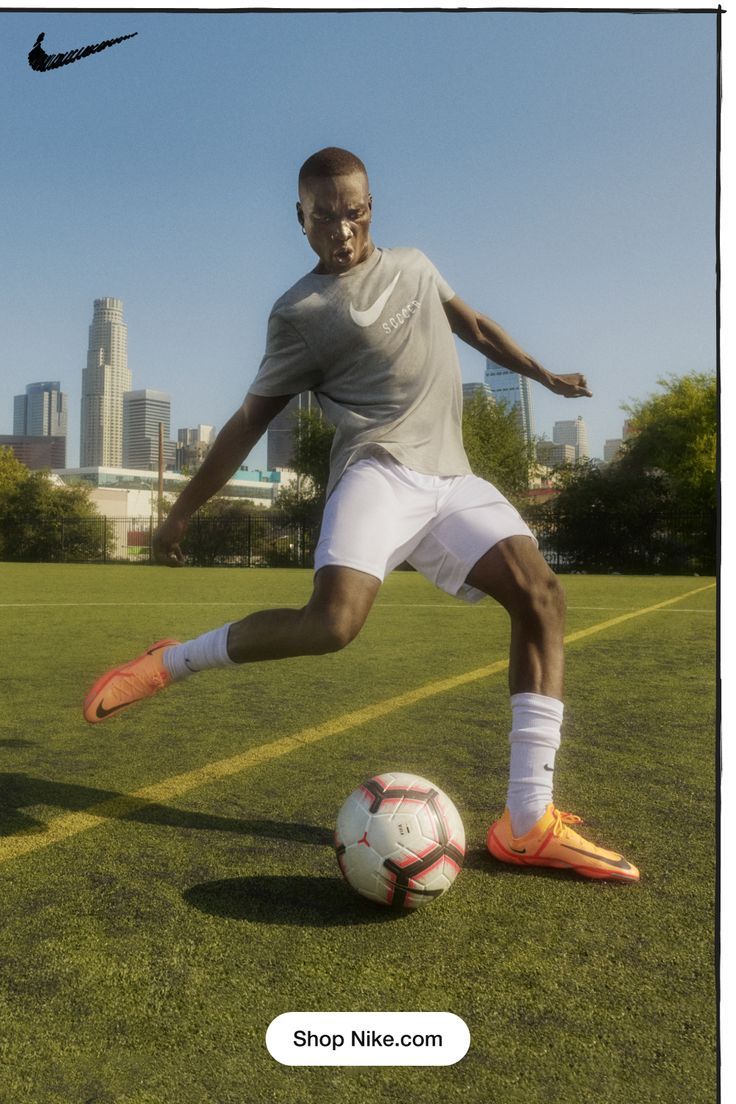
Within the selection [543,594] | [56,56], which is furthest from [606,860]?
[56,56]

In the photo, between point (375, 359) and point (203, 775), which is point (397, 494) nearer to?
point (375, 359)

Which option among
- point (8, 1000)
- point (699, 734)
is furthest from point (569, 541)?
point (8, 1000)

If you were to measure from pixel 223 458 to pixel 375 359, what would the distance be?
0.49 metres

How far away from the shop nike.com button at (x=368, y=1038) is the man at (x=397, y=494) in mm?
907

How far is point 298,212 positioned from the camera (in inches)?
84.7

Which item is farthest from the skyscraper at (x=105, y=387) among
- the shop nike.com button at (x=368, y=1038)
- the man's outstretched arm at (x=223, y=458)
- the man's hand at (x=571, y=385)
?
the shop nike.com button at (x=368, y=1038)

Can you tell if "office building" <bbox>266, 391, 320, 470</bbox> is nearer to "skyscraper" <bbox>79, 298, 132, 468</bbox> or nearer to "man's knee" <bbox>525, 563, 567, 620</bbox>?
"skyscraper" <bbox>79, 298, 132, 468</bbox>

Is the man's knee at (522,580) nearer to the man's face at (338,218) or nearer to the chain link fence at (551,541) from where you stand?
the chain link fence at (551,541)

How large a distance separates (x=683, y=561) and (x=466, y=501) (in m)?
0.57

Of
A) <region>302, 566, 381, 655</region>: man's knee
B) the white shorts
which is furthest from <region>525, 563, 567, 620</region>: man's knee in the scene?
<region>302, 566, 381, 655</region>: man's knee

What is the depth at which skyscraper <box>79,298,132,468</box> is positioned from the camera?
2.27 metres

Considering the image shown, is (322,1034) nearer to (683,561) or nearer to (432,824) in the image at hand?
(432,824)

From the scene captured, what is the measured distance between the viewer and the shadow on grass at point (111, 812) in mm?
2648

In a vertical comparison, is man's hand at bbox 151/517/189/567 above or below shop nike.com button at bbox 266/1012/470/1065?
above
